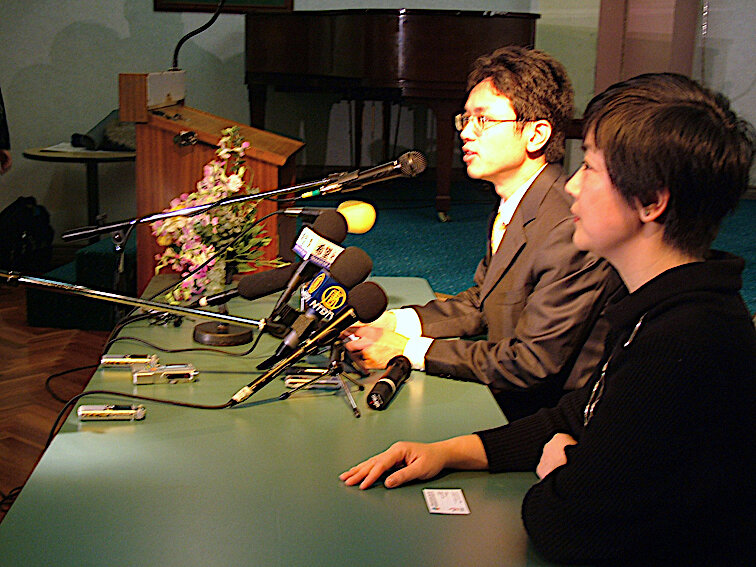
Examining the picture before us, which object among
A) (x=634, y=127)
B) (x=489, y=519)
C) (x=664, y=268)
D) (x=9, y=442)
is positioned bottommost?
(x=9, y=442)

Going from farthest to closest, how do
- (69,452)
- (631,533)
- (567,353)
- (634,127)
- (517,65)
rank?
(517,65) → (567,353) → (69,452) → (634,127) → (631,533)

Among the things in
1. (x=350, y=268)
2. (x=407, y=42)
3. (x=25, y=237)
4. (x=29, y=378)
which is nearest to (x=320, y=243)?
(x=350, y=268)

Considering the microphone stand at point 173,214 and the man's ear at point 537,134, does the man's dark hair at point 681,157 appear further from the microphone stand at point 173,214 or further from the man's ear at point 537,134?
the man's ear at point 537,134

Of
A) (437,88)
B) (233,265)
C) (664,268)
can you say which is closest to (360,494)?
(664,268)

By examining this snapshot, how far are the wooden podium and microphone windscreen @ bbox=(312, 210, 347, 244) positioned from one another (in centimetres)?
85

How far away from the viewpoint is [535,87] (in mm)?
2178

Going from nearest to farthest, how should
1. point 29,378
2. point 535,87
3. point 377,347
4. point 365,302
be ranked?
point 365,302 → point 377,347 → point 535,87 → point 29,378

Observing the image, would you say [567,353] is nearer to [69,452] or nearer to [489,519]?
[489,519]

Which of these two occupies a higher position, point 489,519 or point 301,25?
point 301,25

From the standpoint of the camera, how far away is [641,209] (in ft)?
4.15

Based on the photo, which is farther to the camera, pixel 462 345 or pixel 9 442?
pixel 9 442

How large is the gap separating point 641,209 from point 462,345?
72 cm

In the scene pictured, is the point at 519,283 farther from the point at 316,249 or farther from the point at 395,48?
the point at 395,48

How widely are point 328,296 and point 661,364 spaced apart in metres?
0.76
